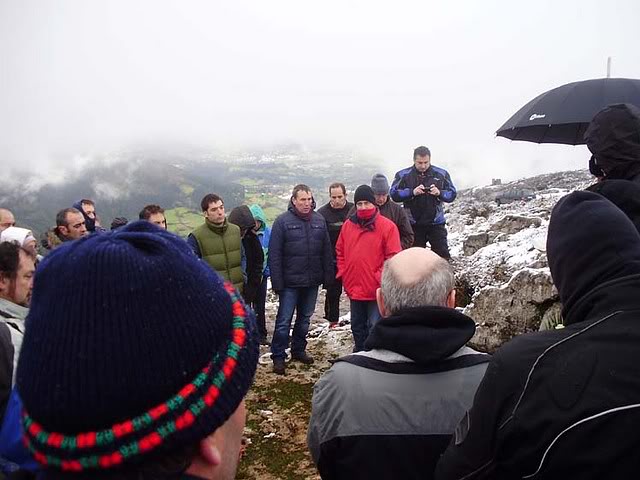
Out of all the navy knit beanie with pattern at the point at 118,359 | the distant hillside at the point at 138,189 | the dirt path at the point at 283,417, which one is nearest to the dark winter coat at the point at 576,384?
the navy knit beanie with pattern at the point at 118,359

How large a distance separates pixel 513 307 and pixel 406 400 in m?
3.89

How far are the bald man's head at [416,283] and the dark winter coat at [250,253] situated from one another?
453cm

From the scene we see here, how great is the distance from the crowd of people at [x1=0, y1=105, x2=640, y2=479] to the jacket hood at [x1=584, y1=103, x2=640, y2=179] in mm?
14

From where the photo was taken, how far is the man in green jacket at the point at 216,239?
5699mm

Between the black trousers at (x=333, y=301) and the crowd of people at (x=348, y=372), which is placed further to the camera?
the black trousers at (x=333, y=301)

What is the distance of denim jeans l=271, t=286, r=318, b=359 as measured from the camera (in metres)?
5.91

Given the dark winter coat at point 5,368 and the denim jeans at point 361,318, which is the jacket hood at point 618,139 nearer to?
the denim jeans at point 361,318

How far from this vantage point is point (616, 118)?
3014mm

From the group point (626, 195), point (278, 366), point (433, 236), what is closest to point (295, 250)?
point (278, 366)

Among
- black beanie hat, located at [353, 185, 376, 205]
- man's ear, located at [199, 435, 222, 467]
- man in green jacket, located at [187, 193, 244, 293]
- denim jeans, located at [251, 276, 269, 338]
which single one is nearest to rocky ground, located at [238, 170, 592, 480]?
denim jeans, located at [251, 276, 269, 338]

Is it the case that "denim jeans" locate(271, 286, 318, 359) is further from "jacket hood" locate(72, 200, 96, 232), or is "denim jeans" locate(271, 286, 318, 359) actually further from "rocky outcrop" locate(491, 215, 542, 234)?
"rocky outcrop" locate(491, 215, 542, 234)

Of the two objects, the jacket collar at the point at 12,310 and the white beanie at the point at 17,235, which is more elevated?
the white beanie at the point at 17,235

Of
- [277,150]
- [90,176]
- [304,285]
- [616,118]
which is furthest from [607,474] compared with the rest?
[277,150]

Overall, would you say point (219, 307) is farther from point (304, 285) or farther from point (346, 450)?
point (304, 285)
